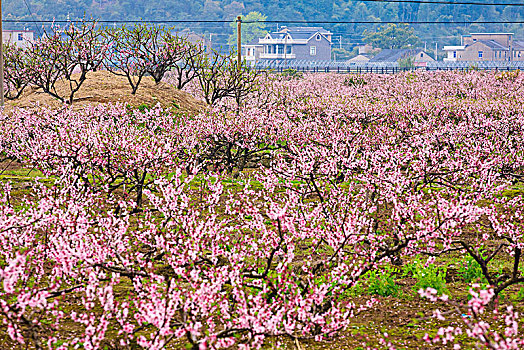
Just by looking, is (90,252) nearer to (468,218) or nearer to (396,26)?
(468,218)

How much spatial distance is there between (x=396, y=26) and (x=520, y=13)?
4863 cm

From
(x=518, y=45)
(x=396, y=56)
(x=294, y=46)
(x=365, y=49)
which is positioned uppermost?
(x=294, y=46)

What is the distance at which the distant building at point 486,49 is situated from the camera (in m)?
138

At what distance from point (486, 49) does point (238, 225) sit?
142832mm

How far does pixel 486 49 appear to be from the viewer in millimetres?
137875

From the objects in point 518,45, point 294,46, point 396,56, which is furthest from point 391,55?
point 518,45

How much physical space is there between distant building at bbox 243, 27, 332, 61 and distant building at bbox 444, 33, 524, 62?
30.1 m

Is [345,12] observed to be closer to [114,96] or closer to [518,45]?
[518,45]

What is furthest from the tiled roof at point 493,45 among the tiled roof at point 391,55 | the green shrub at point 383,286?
the green shrub at point 383,286

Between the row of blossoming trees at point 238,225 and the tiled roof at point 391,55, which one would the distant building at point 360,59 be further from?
the row of blossoming trees at point 238,225

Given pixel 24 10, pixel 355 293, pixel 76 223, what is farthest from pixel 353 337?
pixel 24 10

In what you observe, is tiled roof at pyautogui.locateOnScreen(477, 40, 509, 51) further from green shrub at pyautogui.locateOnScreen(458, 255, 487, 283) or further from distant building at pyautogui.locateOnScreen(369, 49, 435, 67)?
green shrub at pyautogui.locateOnScreen(458, 255, 487, 283)

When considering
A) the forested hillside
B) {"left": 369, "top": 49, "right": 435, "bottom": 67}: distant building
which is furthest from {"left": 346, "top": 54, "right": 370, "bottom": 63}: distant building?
the forested hillside

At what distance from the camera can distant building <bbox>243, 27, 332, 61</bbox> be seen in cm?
13788
